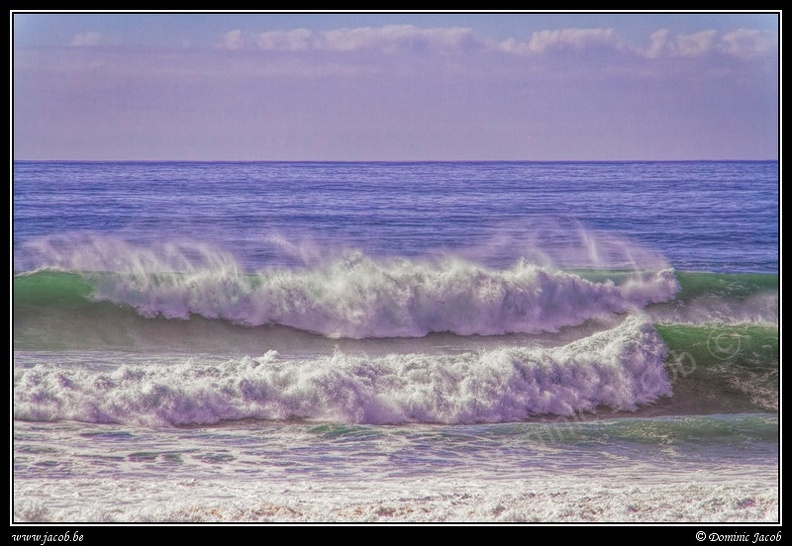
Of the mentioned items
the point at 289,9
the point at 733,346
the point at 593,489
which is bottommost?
the point at 593,489

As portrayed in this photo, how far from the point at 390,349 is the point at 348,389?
5.43 feet

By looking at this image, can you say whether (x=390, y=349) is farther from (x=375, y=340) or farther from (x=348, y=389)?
(x=348, y=389)

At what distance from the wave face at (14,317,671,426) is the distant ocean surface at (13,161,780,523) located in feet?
0.06

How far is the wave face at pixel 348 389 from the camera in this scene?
683cm

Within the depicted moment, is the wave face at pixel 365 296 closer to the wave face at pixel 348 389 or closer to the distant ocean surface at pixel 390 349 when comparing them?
the distant ocean surface at pixel 390 349

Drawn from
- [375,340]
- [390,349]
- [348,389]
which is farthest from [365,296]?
[348,389]

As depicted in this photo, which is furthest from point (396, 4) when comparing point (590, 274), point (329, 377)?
point (590, 274)

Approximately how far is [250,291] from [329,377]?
254cm

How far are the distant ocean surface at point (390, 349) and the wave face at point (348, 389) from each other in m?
0.02

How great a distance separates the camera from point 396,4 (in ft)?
22.3

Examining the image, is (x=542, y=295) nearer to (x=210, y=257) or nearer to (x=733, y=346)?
(x=733, y=346)

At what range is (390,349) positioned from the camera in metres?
8.70

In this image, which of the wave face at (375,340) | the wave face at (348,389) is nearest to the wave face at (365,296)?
the wave face at (375,340)

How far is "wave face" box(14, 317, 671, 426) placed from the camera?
22.4 ft
